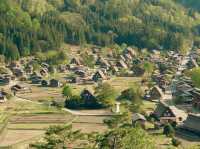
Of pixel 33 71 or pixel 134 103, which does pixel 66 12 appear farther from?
pixel 134 103

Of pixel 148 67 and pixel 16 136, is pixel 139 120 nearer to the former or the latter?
pixel 16 136

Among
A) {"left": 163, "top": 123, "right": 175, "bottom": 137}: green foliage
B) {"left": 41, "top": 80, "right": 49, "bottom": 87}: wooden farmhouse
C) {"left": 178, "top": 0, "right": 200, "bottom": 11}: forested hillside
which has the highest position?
{"left": 178, "top": 0, "right": 200, "bottom": 11}: forested hillside

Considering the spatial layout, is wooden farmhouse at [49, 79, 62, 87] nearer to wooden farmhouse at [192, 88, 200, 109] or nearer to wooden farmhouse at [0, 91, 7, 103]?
wooden farmhouse at [0, 91, 7, 103]

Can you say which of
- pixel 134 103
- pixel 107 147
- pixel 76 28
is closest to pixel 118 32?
pixel 76 28

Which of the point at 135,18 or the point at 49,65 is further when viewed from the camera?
the point at 135,18

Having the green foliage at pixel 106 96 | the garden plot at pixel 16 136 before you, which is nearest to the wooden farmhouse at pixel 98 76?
the green foliage at pixel 106 96

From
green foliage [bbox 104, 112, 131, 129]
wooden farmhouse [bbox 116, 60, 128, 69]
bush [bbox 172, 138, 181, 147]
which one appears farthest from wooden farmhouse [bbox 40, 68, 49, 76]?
bush [bbox 172, 138, 181, 147]
